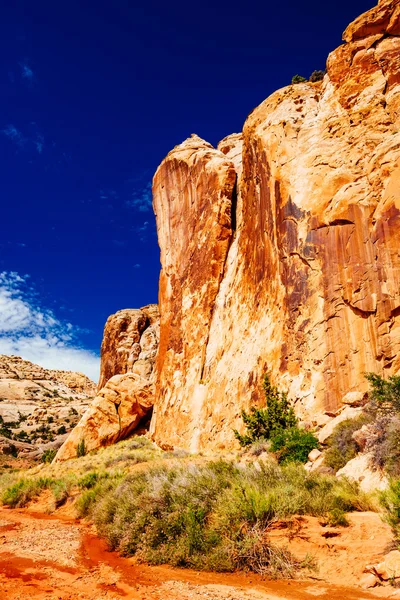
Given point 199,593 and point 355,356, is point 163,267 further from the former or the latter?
point 199,593

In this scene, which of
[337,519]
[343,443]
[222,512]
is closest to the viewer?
[337,519]

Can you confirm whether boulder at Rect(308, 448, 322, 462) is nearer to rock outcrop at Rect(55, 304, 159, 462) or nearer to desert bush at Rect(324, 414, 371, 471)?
desert bush at Rect(324, 414, 371, 471)

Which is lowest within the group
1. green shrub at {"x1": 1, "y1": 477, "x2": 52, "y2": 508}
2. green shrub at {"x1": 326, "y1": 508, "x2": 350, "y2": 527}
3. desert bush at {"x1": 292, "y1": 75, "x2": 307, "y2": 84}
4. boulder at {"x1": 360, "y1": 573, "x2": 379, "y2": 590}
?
green shrub at {"x1": 1, "y1": 477, "x2": 52, "y2": 508}

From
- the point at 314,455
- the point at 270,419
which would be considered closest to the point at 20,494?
the point at 270,419

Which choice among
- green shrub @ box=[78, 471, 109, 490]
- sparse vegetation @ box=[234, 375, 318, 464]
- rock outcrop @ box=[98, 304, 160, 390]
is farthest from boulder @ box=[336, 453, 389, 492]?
rock outcrop @ box=[98, 304, 160, 390]

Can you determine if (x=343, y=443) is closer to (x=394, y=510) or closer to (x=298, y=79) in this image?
(x=394, y=510)

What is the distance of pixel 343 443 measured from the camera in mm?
10578

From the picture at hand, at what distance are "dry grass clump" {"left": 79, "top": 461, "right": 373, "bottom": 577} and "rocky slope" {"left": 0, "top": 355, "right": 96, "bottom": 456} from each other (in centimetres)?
3355

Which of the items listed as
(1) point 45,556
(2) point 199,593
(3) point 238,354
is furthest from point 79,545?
(3) point 238,354

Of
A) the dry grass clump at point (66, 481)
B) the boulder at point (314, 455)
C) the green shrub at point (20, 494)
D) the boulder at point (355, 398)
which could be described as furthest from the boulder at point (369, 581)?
the green shrub at point (20, 494)

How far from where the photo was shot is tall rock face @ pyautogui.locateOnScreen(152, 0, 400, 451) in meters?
15.4

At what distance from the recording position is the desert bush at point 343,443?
9.90 metres

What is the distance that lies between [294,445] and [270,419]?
12.4 feet

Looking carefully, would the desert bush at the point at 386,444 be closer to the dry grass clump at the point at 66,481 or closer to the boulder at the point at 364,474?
the boulder at the point at 364,474
